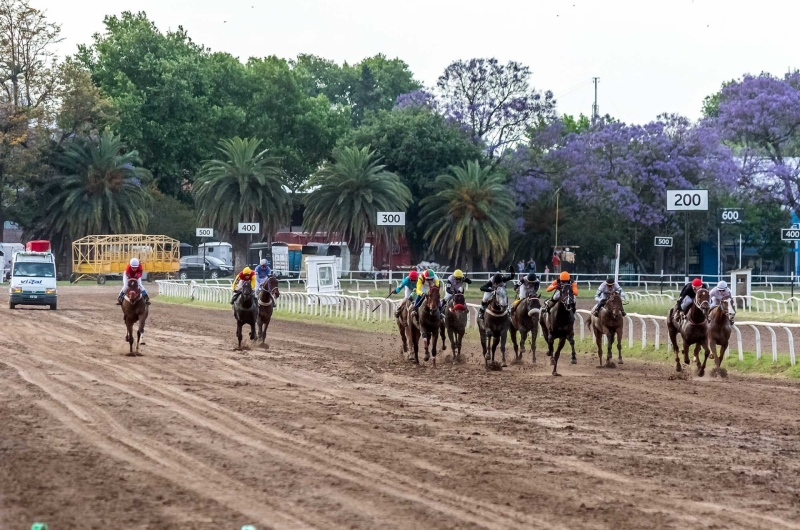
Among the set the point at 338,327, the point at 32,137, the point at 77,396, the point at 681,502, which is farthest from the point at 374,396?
the point at 32,137

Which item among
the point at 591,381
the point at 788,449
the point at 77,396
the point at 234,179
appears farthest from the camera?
the point at 234,179

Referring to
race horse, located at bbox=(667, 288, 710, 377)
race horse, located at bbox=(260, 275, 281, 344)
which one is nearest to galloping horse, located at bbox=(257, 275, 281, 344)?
race horse, located at bbox=(260, 275, 281, 344)

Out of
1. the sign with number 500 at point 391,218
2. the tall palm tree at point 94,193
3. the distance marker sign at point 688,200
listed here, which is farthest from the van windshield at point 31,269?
the tall palm tree at point 94,193

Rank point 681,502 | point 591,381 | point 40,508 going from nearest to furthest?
point 40,508
point 681,502
point 591,381

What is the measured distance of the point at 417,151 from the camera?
70250 millimetres

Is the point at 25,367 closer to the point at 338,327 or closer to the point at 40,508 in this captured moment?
the point at 40,508

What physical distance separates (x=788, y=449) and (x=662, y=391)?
5.68 metres

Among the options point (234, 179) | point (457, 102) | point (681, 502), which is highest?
point (457, 102)

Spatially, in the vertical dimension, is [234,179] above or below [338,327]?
above

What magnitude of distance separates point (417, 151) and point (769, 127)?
19752 mm

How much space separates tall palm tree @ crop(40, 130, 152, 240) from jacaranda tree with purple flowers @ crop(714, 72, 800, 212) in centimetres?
3449

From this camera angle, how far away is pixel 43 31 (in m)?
73.4

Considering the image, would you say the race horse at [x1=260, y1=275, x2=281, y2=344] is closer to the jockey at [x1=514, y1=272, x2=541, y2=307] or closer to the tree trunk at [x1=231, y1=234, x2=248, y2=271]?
the jockey at [x1=514, y1=272, x2=541, y2=307]

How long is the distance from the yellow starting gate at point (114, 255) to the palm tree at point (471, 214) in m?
15.7
